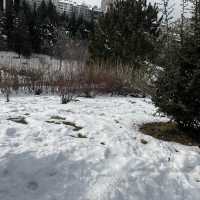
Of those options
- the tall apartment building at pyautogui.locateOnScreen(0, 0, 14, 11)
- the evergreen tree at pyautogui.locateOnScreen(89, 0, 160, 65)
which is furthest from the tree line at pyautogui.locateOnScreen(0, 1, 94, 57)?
the evergreen tree at pyautogui.locateOnScreen(89, 0, 160, 65)

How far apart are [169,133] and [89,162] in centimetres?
172

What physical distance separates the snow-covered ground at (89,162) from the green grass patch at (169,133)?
0.62ft

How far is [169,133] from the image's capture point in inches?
179

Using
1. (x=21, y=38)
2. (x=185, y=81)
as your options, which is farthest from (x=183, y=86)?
(x=21, y=38)

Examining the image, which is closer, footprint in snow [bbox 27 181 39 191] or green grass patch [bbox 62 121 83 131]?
footprint in snow [bbox 27 181 39 191]

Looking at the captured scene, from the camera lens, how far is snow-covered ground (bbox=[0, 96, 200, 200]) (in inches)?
110

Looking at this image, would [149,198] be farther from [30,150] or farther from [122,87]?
[122,87]

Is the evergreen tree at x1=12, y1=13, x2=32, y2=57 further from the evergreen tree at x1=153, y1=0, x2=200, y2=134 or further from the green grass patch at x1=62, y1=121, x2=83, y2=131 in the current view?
the evergreen tree at x1=153, y1=0, x2=200, y2=134

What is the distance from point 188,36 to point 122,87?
4.82 m

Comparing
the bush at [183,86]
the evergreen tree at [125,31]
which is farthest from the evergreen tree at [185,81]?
the evergreen tree at [125,31]

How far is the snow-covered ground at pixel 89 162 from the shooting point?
2794 mm

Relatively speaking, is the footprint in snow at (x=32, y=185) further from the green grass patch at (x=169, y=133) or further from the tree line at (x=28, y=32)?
the tree line at (x=28, y=32)

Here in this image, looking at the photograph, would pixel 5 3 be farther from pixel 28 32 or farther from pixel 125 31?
pixel 125 31

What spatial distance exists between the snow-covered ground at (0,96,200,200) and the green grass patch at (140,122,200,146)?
19cm
